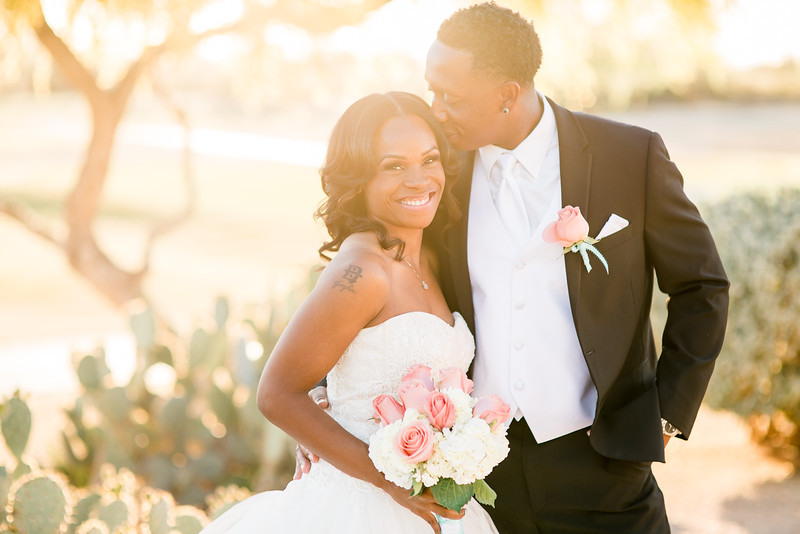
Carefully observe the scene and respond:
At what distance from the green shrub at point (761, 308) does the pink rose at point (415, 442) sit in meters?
4.28

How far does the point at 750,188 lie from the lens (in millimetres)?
6934

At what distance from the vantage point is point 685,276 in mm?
3188

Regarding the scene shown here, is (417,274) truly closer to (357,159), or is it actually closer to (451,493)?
(357,159)

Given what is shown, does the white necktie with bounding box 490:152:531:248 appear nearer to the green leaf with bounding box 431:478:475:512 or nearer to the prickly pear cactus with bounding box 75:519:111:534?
the green leaf with bounding box 431:478:475:512

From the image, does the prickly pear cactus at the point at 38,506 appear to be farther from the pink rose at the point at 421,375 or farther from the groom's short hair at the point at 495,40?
the groom's short hair at the point at 495,40

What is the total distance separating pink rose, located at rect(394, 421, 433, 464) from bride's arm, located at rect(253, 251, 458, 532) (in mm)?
202

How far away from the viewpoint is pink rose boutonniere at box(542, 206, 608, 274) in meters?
2.97

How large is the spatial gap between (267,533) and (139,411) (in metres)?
3.93

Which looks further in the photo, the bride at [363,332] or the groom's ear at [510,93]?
the groom's ear at [510,93]

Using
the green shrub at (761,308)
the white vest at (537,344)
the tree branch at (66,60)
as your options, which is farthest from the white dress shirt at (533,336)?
the tree branch at (66,60)

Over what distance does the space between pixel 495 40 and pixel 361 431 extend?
145 cm

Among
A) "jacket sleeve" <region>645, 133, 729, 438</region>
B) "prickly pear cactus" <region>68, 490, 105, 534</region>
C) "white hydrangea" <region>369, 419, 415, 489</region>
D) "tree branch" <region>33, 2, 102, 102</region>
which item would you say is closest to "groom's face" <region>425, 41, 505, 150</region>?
"jacket sleeve" <region>645, 133, 729, 438</region>

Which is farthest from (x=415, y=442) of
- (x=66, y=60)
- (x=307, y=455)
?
(x=66, y=60)

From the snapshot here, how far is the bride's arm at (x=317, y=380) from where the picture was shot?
2.62m
